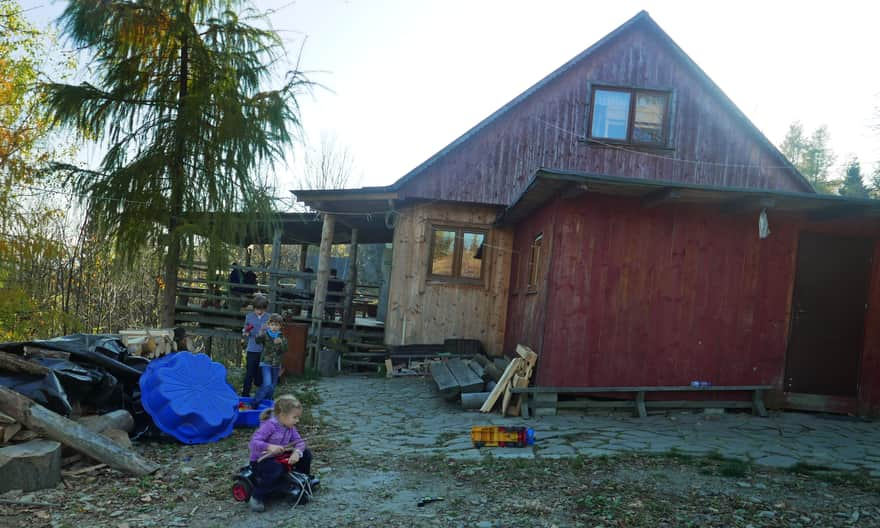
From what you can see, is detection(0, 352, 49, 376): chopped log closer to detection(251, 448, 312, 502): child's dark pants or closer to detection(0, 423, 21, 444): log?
detection(0, 423, 21, 444): log

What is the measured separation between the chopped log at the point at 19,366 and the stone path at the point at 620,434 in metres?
3.16

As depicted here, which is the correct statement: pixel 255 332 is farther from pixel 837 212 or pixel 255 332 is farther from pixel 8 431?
pixel 837 212

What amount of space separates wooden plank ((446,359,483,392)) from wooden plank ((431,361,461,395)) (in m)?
0.07

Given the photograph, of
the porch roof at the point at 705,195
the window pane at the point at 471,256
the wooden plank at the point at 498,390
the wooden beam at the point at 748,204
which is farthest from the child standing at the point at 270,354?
the wooden beam at the point at 748,204

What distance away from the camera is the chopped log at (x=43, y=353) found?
261 inches

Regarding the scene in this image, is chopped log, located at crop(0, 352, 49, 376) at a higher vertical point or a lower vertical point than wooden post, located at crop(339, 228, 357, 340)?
lower

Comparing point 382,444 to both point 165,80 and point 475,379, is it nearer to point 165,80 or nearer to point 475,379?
point 475,379

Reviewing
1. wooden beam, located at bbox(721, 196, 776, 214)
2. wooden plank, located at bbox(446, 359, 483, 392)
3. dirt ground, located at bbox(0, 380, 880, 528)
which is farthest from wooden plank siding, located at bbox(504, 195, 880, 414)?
dirt ground, located at bbox(0, 380, 880, 528)

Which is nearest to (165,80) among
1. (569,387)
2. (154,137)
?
(154,137)

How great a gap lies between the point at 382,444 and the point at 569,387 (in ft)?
10.0

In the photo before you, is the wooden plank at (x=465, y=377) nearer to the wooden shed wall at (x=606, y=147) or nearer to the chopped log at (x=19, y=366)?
the wooden shed wall at (x=606, y=147)

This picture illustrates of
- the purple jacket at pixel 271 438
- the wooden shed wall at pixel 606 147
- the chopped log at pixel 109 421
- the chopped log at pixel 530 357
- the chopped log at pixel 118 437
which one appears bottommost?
the chopped log at pixel 118 437

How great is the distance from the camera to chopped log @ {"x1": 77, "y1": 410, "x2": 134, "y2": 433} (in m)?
6.20

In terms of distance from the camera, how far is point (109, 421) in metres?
6.38
